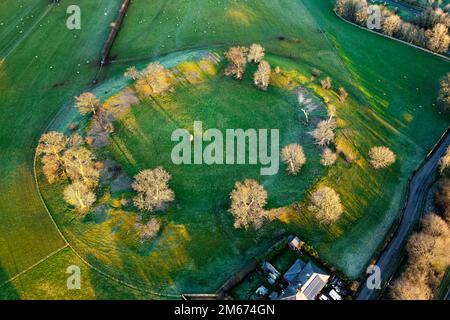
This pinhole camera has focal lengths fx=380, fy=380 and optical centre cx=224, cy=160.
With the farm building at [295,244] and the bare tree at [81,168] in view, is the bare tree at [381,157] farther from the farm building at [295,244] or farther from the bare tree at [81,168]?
the bare tree at [81,168]

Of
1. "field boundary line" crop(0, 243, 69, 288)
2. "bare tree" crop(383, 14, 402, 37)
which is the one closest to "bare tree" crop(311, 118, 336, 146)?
"bare tree" crop(383, 14, 402, 37)

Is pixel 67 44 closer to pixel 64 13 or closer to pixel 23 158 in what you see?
pixel 64 13

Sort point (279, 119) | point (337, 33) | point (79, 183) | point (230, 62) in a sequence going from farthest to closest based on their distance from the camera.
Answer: point (337, 33)
point (230, 62)
point (279, 119)
point (79, 183)

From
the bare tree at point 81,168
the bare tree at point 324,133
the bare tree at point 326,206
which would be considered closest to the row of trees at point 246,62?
the bare tree at point 324,133

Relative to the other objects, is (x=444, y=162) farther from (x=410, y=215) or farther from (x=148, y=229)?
(x=148, y=229)

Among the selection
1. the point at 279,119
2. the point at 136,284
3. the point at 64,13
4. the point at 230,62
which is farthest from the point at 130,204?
the point at 64,13
